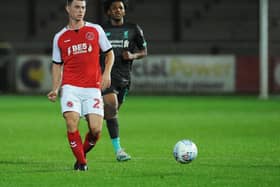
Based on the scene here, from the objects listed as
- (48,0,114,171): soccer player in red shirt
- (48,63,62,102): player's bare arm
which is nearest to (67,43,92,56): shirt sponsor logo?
(48,0,114,171): soccer player in red shirt

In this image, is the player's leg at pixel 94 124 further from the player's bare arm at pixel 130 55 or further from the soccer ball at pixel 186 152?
the player's bare arm at pixel 130 55

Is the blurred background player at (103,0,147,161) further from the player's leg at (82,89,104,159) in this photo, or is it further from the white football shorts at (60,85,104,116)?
the white football shorts at (60,85,104,116)

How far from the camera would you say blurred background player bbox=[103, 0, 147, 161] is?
12.7 metres

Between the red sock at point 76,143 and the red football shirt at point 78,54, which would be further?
the red football shirt at point 78,54

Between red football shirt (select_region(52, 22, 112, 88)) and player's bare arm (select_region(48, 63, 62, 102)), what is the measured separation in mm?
64

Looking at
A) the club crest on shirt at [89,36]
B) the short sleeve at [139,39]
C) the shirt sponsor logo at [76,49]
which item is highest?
the club crest on shirt at [89,36]

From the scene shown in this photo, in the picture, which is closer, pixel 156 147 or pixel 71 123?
pixel 71 123

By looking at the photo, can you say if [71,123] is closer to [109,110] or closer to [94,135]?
[94,135]

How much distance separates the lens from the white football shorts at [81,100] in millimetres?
11000

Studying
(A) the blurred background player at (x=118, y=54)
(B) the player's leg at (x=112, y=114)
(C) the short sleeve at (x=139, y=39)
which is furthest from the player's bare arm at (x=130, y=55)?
(B) the player's leg at (x=112, y=114)

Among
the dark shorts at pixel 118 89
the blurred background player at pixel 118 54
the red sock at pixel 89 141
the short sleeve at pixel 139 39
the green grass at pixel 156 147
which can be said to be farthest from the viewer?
the short sleeve at pixel 139 39

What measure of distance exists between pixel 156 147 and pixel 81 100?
3828 mm

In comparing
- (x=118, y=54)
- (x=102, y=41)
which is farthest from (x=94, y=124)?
(x=118, y=54)

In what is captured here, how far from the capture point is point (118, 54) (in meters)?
13.0
